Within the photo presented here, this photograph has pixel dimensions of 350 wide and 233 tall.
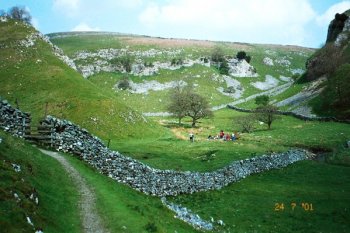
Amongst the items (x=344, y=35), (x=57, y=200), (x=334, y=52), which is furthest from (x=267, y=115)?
(x=344, y=35)

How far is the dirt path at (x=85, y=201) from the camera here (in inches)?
790

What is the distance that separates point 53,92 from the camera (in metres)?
71.2

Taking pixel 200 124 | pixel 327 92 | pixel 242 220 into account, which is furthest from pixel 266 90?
pixel 242 220

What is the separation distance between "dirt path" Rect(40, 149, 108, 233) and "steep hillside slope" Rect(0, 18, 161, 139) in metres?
33.1

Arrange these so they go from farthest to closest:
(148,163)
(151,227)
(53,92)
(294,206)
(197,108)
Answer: (197,108)
(53,92)
(148,163)
(294,206)
(151,227)

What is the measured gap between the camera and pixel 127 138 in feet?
218

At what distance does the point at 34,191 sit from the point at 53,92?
54240mm

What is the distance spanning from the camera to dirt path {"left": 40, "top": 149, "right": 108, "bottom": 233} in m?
20.1

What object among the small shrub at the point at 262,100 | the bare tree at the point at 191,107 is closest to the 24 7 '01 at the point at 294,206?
the bare tree at the point at 191,107

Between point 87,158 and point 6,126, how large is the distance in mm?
7256

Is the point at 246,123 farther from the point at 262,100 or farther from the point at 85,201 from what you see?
the point at 85,201

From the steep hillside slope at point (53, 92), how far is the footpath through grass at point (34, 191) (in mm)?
35413

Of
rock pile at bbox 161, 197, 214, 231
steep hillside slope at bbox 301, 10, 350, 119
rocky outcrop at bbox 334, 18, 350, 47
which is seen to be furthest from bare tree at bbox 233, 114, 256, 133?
rocky outcrop at bbox 334, 18, 350, 47

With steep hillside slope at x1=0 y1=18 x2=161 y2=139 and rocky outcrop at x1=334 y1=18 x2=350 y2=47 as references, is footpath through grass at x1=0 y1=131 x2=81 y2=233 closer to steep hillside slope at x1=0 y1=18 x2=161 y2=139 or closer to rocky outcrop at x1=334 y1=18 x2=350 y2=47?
steep hillside slope at x1=0 y1=18 x2=161 y2=139
